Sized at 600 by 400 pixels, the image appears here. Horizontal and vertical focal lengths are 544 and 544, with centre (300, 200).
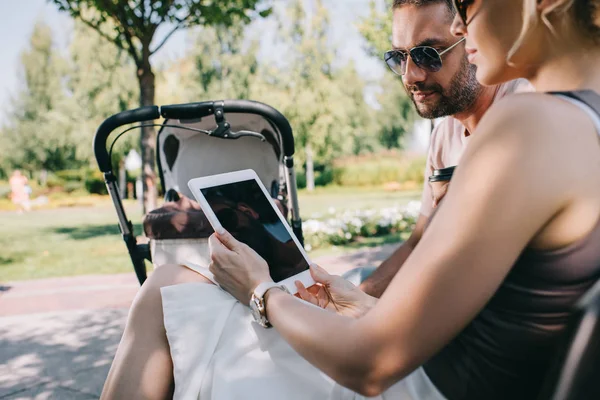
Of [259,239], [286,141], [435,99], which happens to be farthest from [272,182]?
[259,239]

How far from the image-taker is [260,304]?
1.22 metres

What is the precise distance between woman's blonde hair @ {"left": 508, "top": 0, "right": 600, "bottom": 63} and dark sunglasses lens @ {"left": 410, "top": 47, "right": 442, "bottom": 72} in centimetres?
140

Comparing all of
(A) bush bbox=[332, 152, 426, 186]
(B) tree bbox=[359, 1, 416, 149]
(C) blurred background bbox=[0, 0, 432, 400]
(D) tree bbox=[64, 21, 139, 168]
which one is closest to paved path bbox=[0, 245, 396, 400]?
(C) blurred background bbox=[0, 0, 432, 400]

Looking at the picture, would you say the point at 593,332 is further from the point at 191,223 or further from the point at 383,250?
the point at 383,250

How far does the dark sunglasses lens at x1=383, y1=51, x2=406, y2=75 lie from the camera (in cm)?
244

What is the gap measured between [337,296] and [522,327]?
66cm

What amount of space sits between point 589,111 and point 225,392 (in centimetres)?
89

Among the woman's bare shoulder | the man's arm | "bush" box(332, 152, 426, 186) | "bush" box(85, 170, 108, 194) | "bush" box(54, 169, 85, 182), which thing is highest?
the woman's bare shoulder

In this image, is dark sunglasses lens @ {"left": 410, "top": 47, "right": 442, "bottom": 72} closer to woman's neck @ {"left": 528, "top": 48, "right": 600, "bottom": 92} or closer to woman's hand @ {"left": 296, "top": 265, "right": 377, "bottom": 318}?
woman's hand @ {"left": 296, "top": 265, "right": 377, "bottom": 318}

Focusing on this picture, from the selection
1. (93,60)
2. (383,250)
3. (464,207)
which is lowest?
(383,250)

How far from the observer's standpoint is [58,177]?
34156mm

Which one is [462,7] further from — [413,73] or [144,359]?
[413,73]

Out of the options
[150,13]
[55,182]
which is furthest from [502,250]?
[55,182]

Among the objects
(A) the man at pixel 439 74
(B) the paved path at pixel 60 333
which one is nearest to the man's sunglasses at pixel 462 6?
(A) the man at pixel 439 74
